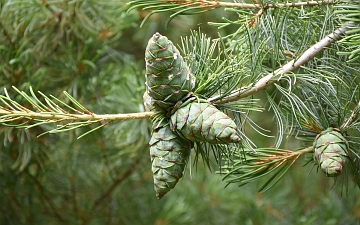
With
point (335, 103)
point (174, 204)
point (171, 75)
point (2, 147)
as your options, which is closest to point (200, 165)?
point (174, 204)

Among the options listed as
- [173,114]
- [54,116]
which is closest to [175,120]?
[173,114]

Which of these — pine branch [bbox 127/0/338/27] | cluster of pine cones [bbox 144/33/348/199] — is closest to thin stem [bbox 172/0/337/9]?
pine branch [bbox 127/0/338/27]

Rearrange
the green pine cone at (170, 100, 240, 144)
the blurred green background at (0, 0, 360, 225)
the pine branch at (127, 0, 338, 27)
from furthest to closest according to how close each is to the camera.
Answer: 1. the blurred green background at (0, 0, 360, 225)
2. the pine branch at (127, 0, 338, 27)
3. the green pine cone at (170, 100, 240, 144)

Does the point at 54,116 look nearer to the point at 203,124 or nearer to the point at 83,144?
the point at 203,124

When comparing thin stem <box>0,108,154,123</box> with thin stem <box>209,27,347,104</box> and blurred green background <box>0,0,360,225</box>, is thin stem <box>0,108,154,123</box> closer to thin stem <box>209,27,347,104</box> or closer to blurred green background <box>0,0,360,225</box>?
thin stem <box>209,27,347,104</box>

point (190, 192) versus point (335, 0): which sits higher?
point (335, 0)

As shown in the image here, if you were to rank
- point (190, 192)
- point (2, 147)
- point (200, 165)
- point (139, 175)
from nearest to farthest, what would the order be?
point (2, 147) < point (139, 175) < point (190, 192) < point (200, 165)

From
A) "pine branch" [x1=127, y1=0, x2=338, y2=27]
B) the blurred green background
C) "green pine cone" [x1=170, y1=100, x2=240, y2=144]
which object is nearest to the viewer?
"green pine cone" [x1=170, y1=100, x2=240, y2=144]

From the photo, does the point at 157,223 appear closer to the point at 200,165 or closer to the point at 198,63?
the point at 200,165
